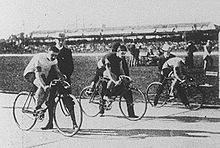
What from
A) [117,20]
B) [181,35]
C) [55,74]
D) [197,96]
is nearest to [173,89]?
[197,96]

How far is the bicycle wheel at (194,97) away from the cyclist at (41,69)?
3.53 ft

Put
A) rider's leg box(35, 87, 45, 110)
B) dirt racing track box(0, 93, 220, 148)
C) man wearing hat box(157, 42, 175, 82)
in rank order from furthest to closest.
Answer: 1. rider's leg box(35, 87, 45, 110)
2. man wearing hat box(157, 42, 175, 82)
3. dirt racing track box(0, 93, 220, 148)

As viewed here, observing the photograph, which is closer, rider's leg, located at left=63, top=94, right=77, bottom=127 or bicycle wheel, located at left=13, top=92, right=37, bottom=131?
rider's leg, located at left=63, top=94, right=77, bottom=127

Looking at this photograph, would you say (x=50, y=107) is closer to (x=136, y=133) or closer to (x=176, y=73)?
(x=136, y=133)

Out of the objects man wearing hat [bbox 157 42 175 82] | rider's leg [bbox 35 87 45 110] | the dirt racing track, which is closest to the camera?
the dirt racing track

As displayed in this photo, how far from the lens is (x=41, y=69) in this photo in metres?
3.37

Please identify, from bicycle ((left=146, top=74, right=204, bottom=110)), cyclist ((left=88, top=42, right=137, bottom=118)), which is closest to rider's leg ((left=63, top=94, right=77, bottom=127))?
cyclist ((left=88, top=42, right=137, bottom=118))

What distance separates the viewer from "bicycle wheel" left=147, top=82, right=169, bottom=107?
339 cm

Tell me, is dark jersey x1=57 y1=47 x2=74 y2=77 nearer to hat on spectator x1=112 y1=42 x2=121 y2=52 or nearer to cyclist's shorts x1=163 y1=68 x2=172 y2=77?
hat on spectator x1=112 y1=42 x2=121 y2=52

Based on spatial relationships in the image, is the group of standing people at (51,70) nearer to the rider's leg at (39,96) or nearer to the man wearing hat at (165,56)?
the rider's leg at (39,96)

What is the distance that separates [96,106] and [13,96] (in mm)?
706

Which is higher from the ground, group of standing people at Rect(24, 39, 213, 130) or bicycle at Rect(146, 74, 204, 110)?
group of standing people at Rect(24, 39, 213, 130)

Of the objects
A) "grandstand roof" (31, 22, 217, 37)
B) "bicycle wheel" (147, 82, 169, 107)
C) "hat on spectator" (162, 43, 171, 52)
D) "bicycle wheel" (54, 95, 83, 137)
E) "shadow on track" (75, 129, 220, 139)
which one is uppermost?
"grandstand roof" (31, 22, 217, 37)

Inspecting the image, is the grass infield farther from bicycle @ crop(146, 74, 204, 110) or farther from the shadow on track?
the shadow on track
